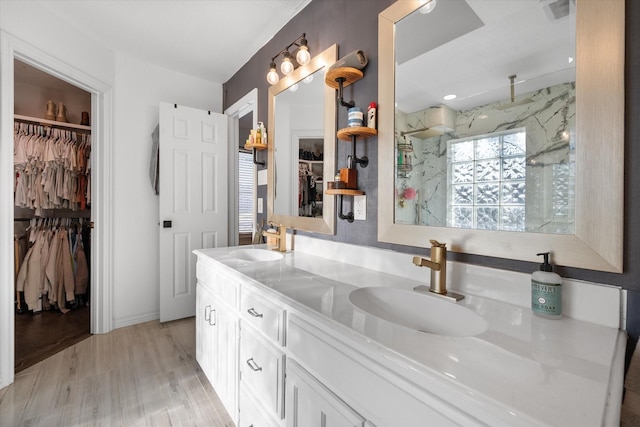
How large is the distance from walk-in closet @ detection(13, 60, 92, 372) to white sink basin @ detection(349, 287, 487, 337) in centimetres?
286

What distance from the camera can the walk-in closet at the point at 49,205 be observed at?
2.83m

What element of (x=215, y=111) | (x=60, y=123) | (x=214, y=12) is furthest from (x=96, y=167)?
(x=214, y=12)

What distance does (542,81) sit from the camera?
91cm

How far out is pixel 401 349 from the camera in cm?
61

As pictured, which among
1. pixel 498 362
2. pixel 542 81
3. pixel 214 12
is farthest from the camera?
pixel 214 12

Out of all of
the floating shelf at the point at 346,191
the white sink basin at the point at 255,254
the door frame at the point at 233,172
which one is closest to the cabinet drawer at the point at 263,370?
the white sink basin at the point at 255,254

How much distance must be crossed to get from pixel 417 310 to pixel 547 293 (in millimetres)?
384

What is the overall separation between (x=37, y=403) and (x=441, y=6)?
9.38ft

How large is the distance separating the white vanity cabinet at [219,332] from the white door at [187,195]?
3.52ft

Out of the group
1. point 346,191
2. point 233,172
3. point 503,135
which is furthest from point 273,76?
point 503,135

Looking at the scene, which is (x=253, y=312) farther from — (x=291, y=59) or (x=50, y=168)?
(x=50, y=168)

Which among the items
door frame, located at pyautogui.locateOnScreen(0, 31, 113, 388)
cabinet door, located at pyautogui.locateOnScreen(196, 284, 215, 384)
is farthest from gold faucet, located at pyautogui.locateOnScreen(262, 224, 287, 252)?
door frame, located at pyautogui.locateOnScreen(0, 31, 113, 388)

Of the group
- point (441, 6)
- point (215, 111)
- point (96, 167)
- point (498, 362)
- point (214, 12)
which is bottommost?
point (498, 362)

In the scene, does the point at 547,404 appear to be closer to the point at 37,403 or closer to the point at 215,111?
the point at 37,403
